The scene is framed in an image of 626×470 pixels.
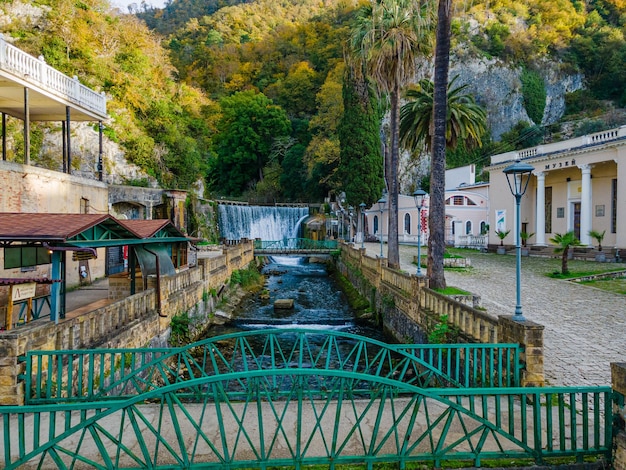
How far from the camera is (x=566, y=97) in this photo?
67.7m

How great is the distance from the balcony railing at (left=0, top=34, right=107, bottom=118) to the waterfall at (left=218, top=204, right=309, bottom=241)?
20709 mm

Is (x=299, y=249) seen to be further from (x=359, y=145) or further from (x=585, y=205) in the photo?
(x=585, y=205)

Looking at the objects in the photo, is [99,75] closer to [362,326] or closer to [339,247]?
[339,247]

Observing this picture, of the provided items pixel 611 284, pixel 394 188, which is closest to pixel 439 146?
pixel 394 188

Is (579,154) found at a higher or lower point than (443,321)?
higher

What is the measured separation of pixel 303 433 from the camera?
20.7 ft

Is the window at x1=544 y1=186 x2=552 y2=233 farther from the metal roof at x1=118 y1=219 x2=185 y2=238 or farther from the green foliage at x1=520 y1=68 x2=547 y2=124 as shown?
the green foliage at x1=520 y1=68 x2=547 y2=124

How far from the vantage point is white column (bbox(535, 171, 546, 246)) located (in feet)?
110

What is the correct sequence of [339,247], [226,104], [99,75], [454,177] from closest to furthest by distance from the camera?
1. [99,75]
2. [339,247]
3. [454,177]
4. [226,104]

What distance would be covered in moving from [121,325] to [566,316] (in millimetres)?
12736

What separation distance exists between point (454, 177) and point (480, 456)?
51216mm

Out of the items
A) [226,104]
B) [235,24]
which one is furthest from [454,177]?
[235,24]

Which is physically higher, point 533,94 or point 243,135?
point 533,94

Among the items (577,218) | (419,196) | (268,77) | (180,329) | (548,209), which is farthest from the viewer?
(268,77)
